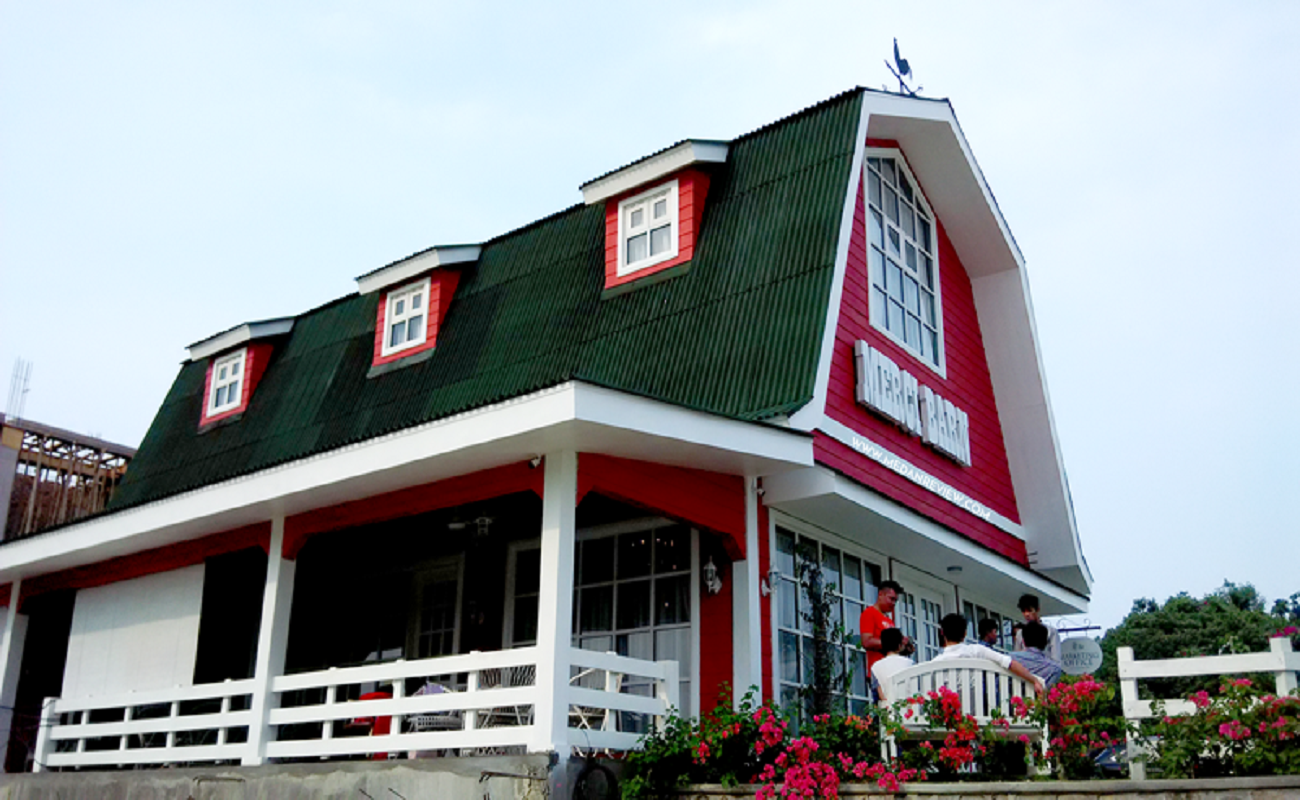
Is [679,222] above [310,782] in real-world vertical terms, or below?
above

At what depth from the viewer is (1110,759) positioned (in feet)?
26.0

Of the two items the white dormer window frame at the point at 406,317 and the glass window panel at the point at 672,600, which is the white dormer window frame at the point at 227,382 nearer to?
the white dormer window frame at the point at 406,317

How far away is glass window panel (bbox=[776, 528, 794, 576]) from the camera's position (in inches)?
405

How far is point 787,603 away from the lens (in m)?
10.3

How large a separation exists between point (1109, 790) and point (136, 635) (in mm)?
9761

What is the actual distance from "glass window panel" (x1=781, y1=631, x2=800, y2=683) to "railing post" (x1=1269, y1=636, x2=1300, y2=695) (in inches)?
168

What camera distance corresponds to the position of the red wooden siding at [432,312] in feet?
46.9

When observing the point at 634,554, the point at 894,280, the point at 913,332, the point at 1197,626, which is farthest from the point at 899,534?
the point at 1197,626

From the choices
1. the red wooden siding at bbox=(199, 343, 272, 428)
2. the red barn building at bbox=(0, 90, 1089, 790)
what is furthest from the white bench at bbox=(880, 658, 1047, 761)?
the red wooden siding at bbox=(199, 343, 272, 428)

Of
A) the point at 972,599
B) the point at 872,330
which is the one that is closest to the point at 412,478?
the point at 872,330

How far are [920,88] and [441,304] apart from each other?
639cm

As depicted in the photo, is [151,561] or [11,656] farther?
[11,656]

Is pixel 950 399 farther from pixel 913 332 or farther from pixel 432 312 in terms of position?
pixel 432 312

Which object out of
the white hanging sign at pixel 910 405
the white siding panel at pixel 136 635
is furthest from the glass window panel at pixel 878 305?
the white siding panel at pixel 136 635
